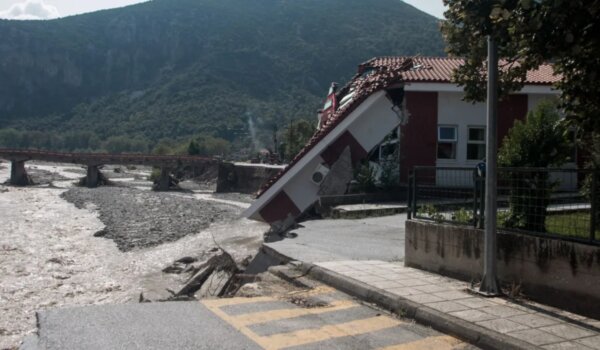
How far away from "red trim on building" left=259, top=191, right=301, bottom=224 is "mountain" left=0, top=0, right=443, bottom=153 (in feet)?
377

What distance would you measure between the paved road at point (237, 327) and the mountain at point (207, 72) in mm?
127780

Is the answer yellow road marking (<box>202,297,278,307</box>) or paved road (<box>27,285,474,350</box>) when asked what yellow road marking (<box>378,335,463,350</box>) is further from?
yellow road marking (<box>202,297,278,307</box>)

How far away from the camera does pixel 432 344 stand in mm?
5766

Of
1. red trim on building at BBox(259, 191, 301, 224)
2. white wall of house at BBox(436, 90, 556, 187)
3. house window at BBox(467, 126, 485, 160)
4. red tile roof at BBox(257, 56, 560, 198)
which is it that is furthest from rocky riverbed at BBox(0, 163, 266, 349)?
house window at BBox(467, 126, 485, 160)

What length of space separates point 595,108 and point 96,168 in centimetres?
6668

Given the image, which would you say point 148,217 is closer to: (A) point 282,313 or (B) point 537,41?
(A) point 282,313

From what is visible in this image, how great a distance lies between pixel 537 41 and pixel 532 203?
111 inches

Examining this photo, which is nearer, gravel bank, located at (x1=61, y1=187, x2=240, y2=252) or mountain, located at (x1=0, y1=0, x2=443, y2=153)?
gravel bank, located at (x1=61, y1=187, x2=240, y2=252)

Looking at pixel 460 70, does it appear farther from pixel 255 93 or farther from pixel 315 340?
pixel 255 93

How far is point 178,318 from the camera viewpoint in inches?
262

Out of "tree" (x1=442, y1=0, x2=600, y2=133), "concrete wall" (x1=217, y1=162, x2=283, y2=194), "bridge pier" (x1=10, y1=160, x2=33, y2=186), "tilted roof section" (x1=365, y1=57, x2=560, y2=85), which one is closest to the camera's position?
"tree" (x1=442, y1=0, x2=600, y2=133)

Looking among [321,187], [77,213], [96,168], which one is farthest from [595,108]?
[96,168]

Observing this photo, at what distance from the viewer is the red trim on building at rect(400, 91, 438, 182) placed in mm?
20672

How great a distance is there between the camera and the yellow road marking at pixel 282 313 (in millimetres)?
6566
